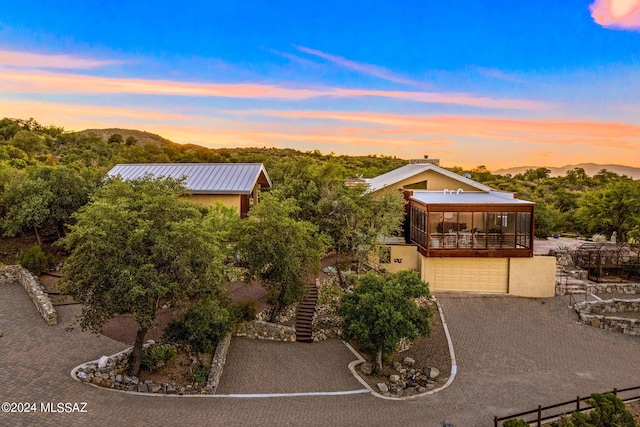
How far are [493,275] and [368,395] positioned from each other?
13564 mm

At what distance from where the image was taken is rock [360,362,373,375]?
1584 cm

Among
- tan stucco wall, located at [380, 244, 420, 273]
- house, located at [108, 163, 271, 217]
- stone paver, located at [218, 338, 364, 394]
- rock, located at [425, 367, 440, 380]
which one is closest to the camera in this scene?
stone paver, located at [218, 338, 364, 394]

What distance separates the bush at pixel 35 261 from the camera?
75.2 feet

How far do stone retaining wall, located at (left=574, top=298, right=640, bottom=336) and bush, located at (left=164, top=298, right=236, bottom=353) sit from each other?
17.9 metres

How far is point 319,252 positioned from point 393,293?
4.62 meters

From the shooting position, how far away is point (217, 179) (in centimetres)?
3109

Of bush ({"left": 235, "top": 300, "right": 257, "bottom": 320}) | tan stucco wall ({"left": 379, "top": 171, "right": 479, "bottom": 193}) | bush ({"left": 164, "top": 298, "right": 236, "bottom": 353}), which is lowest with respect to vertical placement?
bush ({"left": 235, "top": 300, "right": 257, "bottom": 320})

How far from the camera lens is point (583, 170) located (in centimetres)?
9162

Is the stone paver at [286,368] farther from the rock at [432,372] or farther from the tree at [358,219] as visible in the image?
the tree at [358,219]

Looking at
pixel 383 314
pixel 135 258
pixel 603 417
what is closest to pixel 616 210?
pixel 603 417

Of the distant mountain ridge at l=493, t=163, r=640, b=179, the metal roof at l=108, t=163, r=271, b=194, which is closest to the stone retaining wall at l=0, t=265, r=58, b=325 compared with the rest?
the metal roof at l=108, t=163, r=271, b=194

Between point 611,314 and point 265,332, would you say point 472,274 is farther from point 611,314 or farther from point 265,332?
point 265,332

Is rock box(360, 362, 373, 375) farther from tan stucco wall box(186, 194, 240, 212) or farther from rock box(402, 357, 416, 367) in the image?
tan stucco wall box(186, 194, 240, 212)

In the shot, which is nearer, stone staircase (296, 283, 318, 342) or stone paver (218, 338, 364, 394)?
stone paver (218, 338, 364, 394)
